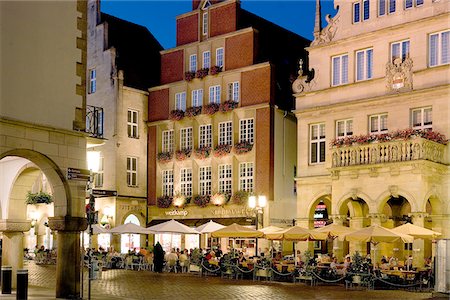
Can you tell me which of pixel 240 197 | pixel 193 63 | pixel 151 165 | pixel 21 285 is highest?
pixel 193 63

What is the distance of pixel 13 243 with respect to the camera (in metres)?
20.7

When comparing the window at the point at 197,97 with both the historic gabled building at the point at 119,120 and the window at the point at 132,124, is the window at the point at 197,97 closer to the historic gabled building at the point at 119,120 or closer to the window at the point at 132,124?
the historic gabled building at the point at 119,120

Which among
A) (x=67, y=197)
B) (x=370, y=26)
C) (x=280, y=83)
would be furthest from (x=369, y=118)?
(x=67, y=197)

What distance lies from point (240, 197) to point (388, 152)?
11.5m

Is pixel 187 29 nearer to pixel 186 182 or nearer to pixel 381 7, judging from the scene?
pixel 186 182

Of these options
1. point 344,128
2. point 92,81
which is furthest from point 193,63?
point 344,128

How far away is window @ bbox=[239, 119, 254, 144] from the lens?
40469mm

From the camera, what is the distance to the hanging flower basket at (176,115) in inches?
1719

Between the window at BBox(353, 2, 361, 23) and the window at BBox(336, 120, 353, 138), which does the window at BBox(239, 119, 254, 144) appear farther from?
the window at BBox(353, 2, 361, 23)

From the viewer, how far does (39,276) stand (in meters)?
30.6

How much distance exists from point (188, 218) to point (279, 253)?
25.1ft

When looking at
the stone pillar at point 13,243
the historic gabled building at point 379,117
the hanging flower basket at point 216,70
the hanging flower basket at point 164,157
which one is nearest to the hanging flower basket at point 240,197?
the historic gabled building at point 379,117

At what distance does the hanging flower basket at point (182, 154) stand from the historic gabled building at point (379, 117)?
8942 mm

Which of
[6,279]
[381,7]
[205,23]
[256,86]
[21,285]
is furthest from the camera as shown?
[205,23]
